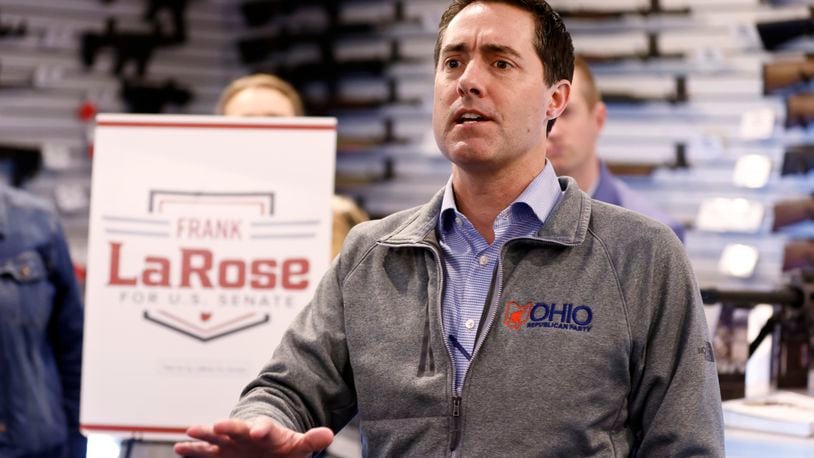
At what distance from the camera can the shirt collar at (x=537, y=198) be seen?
196cm

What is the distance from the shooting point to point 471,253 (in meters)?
1.98

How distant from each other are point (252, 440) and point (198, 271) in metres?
1.21

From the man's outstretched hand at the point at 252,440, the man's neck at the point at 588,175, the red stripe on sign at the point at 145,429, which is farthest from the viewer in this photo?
the man's neck at the point at 588,175

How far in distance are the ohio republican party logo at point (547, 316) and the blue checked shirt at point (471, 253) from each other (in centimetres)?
6

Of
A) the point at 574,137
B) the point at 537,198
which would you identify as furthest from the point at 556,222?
the point at 574,137

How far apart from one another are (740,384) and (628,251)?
151 cm

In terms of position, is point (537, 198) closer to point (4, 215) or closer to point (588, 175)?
point (4, 215)

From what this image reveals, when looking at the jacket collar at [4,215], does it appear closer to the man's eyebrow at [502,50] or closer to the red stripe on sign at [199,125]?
the red stripe on sign at [199,125]

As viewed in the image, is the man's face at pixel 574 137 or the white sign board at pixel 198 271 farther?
the man's face at pixel 574 137

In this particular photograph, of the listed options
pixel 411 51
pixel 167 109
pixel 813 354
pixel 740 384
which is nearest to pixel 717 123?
pixel 411 51

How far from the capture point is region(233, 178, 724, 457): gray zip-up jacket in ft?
5.86

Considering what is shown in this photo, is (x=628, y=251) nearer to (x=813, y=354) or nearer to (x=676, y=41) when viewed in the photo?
(x=813, y=354)

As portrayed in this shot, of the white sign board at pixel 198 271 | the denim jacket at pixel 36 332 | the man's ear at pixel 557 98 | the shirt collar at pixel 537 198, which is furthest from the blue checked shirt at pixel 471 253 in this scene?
the denim jacket at pixel 36 332

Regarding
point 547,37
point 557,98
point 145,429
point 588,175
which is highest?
point 547,37
